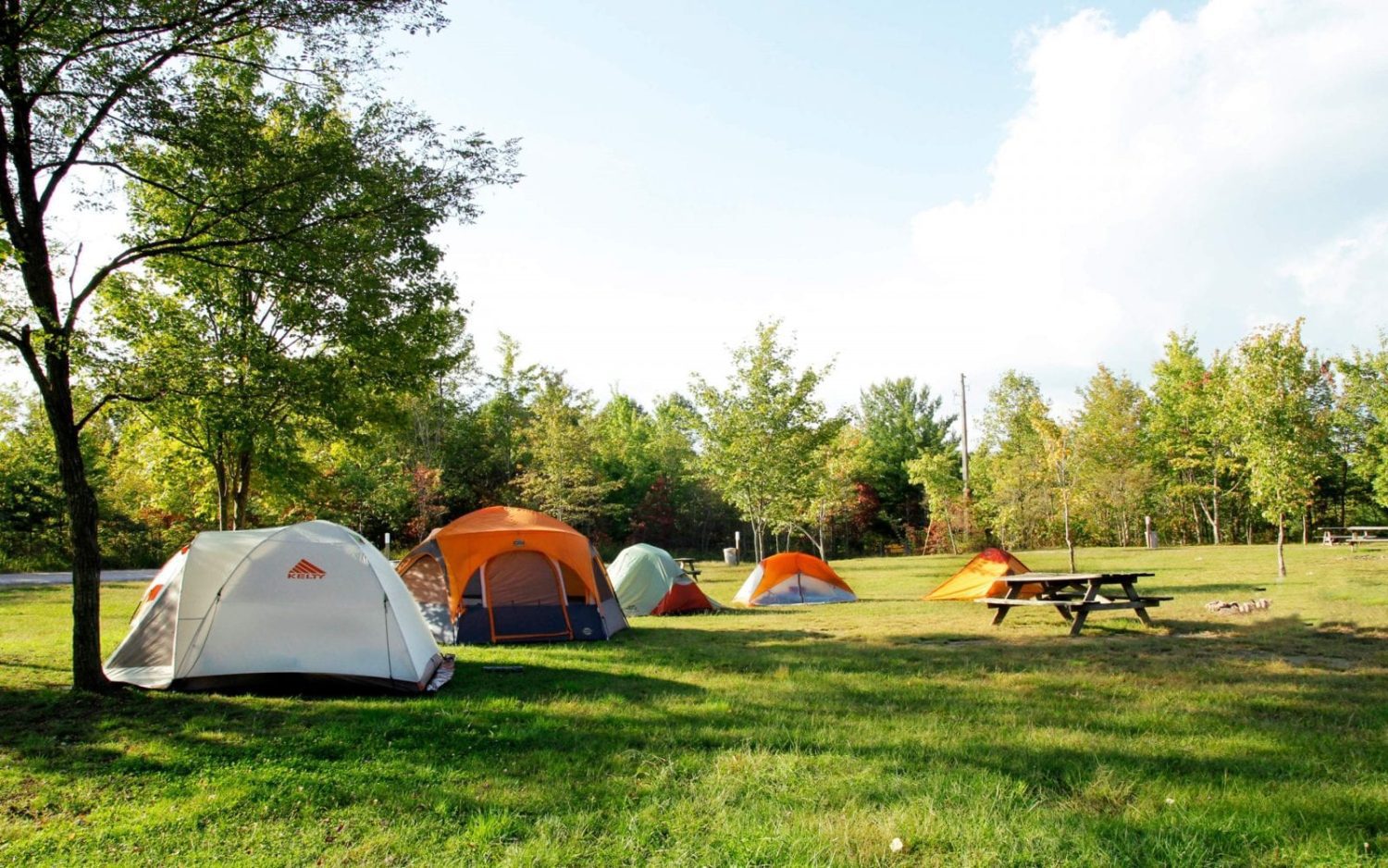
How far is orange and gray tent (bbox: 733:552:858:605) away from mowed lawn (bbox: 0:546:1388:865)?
7.11 m

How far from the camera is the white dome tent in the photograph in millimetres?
7430

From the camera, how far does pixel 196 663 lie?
7.43m

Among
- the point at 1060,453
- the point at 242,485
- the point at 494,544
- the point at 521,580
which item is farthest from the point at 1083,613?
the point at 1060,453

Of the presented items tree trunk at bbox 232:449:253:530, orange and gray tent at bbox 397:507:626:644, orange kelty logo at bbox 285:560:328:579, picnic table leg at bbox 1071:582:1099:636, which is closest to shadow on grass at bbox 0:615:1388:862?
orange kelty logo at bbox 285:560:328:579

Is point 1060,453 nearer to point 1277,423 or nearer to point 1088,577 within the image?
point 1277,423

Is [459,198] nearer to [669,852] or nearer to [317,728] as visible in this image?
[317,728]

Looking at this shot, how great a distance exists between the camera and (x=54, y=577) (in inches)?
848

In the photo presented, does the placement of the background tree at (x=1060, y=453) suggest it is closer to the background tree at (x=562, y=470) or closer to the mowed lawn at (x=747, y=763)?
the background tree at (x=562, y=470)

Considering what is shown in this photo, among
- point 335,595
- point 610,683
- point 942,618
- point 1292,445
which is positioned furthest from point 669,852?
point 1292,445

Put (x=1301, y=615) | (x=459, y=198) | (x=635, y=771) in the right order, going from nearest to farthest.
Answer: (x=635, y=771) → (x=459, y=198) → (x=1301, y=615)

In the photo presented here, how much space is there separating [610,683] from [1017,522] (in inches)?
1302

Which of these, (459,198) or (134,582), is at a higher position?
(459,198)

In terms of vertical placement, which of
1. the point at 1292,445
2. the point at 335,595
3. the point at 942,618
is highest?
the point at 1292,445

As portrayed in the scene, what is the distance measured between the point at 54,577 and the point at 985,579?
22.6 m
